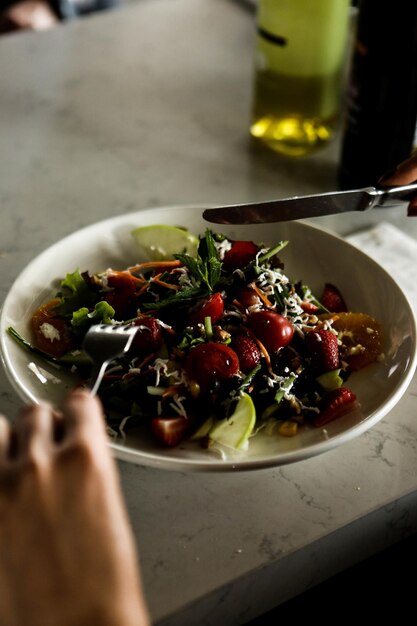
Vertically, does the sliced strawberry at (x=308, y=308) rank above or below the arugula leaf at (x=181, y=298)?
below

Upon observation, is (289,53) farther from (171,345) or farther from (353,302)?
(171,345)

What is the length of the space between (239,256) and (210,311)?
129mm

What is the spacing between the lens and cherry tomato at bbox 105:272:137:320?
970 mm

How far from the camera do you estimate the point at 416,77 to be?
120 cm

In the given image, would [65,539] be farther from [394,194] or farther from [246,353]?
[394,194]

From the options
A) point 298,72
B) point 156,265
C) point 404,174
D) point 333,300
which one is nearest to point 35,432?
point 156,265

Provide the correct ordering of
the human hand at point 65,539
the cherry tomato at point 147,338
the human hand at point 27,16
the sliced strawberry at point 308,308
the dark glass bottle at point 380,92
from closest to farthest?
the human hand at point 65,539 < the cherry tomato at point 147,338 < the sliced strawberry at point 308,308 < the dark glass bottle at point 380,92 < the human hand at point 27,16

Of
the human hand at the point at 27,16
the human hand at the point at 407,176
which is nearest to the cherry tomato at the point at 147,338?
the human hand at the point at 407,176

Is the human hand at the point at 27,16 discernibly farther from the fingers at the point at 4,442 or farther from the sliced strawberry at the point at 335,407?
the fingers at the point at 4,442

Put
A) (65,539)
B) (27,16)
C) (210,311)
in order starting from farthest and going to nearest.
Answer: (27,16), (210,311), (65,539)

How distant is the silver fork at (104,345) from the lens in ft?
2.69

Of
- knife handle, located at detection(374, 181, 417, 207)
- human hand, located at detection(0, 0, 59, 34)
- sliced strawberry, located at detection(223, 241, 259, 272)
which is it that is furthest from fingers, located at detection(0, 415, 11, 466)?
human hand, located at detection(0, 0, 59, 34)

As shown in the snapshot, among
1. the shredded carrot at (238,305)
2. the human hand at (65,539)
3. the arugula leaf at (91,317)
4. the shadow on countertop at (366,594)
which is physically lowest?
the shadow on countertop at (366,594)

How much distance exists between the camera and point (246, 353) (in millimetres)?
868
